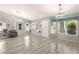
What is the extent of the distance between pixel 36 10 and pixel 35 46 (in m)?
0.87

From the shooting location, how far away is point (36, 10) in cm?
252

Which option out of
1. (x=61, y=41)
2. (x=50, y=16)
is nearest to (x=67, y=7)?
(x=50, y=16)

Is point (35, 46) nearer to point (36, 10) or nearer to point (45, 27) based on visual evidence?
point (45, 27)

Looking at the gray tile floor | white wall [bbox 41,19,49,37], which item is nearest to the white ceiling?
white wall [bbox 41,19,49,37]

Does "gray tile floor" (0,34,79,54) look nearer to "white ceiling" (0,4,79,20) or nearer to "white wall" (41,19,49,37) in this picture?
"white wall" (41,19,49,37)

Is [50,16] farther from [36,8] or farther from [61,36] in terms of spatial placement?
[61,36]

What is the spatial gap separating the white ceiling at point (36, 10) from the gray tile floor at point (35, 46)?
526mm

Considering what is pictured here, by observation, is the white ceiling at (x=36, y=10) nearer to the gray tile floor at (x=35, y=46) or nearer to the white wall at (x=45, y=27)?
the white wall at (x=45, y=27)

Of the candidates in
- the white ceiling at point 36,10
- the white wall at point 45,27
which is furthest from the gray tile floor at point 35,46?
the white ceiling at point 36,10

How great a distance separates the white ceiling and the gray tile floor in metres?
0.53

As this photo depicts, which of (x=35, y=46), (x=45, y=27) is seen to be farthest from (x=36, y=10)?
(x=35, y=46)

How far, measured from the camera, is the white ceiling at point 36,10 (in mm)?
2336

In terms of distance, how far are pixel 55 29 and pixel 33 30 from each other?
1.82ft

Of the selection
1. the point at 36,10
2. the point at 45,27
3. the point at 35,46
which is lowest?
the point at 35,46
